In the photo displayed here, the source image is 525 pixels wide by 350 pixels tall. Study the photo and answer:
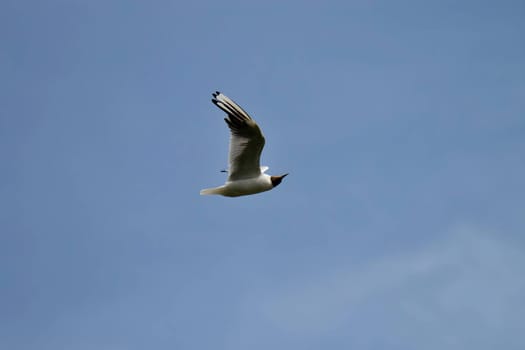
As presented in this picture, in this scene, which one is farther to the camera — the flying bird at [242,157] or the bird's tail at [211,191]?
the bird's tail at [211,191]

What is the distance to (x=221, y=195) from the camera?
29.7 metres

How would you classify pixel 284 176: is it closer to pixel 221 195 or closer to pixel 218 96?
pixel 221 195

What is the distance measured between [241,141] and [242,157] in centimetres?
59

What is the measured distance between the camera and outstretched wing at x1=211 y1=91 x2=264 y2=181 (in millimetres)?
27875

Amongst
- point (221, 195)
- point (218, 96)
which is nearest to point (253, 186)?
point (221, 195)

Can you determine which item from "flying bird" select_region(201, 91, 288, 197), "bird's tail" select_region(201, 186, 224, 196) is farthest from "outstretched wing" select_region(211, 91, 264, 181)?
"bird's tail" select_region(201, 186, 224, 196)

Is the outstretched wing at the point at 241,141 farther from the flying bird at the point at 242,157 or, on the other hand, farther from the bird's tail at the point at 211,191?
the bird's tail at the point at 211,191

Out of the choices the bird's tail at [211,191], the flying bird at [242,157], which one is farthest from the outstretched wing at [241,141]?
the bird's tail at [211,191]

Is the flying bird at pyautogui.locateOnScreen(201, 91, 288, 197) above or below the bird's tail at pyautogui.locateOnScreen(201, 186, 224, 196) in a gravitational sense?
above

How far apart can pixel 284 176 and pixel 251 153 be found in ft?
6.94

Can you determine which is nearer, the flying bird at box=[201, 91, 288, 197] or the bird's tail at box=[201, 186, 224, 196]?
the flying bird at box=[201, 91, 288, 197]

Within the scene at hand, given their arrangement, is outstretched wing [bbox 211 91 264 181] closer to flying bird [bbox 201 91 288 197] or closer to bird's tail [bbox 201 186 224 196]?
flying bird [bbox 201 91 288 197]

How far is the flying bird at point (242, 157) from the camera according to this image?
1100 inches

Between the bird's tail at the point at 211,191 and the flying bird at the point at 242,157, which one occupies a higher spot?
the flying bird at the point at 242,157
